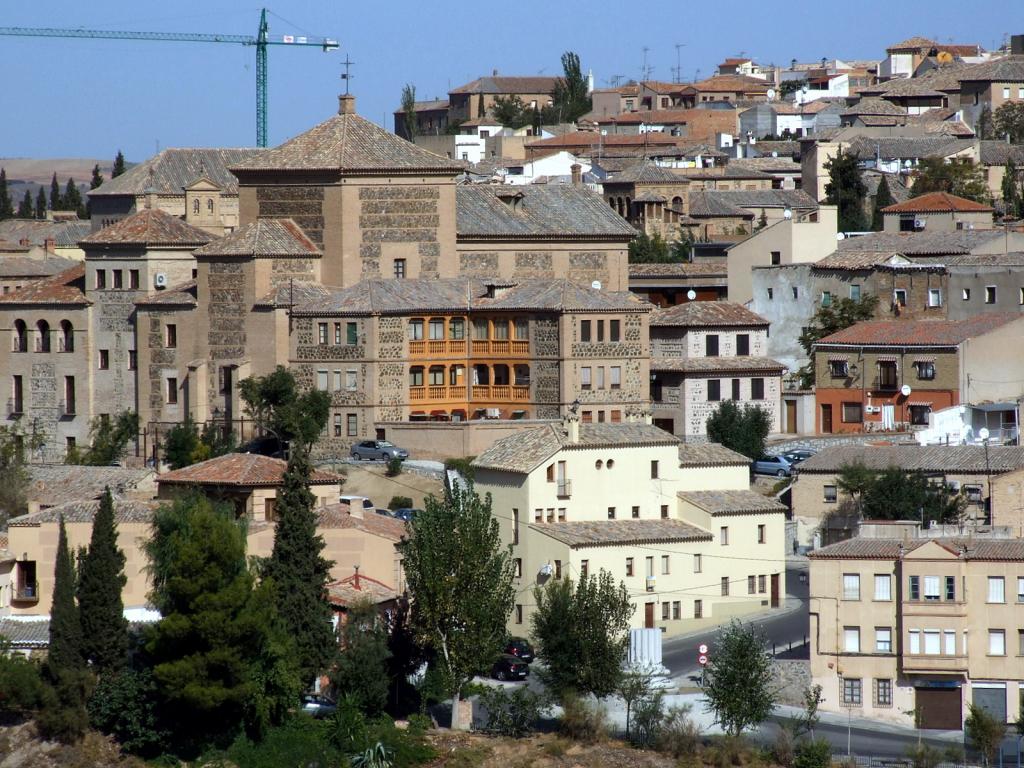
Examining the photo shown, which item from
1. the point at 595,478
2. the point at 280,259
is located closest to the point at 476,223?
the point at 280,259

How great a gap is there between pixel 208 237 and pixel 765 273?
60.9ft

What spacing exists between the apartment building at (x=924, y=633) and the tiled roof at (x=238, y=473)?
13.3 meters

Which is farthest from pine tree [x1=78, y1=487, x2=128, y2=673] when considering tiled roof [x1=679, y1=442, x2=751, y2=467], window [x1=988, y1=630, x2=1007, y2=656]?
window [x1=988, y1=630, x2=1007, y2=656]

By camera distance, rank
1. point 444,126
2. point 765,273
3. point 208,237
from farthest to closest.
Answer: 1. point 444,126
2. point 765,273
3. point 208,237

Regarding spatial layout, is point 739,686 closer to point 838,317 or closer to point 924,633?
point 924,633

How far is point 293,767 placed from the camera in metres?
49.5

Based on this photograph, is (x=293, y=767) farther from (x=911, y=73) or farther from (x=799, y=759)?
(x=911, y=73)

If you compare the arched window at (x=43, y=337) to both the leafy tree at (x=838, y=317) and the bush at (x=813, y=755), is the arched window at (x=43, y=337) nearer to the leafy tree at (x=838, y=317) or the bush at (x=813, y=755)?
the leafy tree at (x=838, y=317)

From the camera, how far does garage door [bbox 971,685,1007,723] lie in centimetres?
5088

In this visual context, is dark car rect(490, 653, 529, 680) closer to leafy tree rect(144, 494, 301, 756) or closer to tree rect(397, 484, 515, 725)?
tree rect(397, 484, 515, 725)

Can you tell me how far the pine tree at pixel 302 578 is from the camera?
51125mm

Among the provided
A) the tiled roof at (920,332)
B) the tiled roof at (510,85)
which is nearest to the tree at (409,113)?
the tiled roof at (510,85)

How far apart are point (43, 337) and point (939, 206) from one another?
35.2 metres

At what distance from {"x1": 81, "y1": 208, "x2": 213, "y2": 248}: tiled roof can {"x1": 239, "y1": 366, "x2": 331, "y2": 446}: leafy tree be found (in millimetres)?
8167
